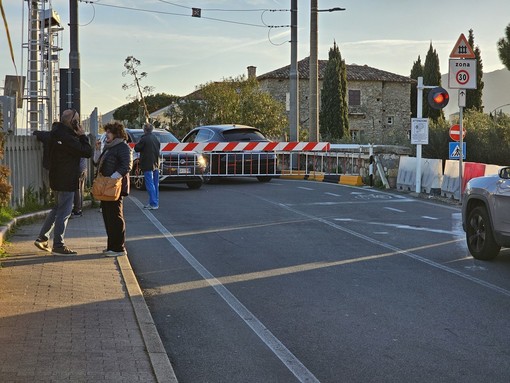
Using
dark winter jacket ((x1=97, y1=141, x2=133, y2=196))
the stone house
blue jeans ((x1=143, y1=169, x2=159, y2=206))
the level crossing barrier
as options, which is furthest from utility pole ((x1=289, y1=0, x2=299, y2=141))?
the stone house

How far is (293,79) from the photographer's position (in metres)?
31.2

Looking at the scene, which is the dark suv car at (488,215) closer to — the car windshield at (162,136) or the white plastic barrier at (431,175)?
the white plastic barrier at (431,175)

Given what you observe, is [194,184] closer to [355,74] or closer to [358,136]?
[358,136]

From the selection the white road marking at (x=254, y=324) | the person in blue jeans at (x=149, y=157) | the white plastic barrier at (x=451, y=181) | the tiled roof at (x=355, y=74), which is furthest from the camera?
the tiled roof at (x=355, y=74)

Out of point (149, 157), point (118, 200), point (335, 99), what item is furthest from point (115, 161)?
point (335, 99)

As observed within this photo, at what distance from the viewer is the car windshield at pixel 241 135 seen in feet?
78.5

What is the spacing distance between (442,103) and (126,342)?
52.6 feet

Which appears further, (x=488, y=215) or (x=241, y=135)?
(x=241, y=135)

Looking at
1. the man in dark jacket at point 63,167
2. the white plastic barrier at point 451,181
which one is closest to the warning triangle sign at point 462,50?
the white plastic barrier at point 451,181

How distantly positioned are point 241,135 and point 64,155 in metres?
14.6

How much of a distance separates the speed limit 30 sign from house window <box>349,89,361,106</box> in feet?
181

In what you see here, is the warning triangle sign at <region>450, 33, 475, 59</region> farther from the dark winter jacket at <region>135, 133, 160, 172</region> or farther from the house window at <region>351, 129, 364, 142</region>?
the house window at <region>351, 129, 364, 142</region>

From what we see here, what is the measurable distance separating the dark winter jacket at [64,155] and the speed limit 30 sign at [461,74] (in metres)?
11.4

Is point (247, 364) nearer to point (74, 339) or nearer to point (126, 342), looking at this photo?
point (126, 342)
